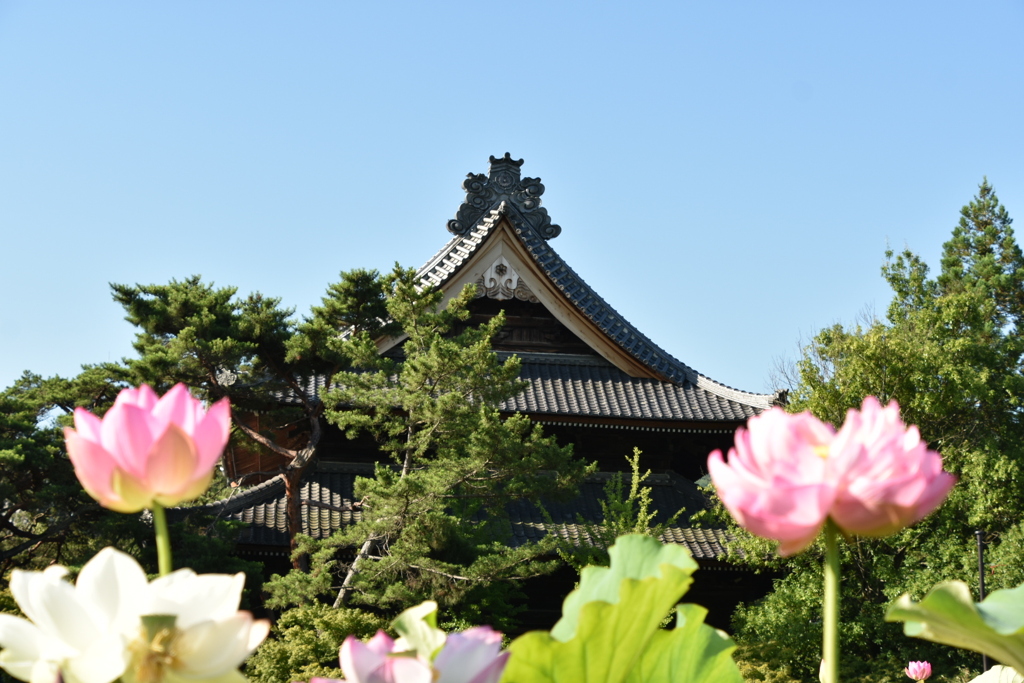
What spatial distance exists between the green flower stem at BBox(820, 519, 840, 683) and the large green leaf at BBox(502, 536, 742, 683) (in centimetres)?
21

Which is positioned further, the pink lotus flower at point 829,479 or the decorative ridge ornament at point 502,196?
the decorative ridge ornament at point 502,196

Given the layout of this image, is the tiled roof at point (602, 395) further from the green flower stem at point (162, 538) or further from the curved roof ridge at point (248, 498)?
the green flower stem at point (162, 538)

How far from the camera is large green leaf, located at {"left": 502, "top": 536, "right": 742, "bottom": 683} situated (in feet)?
3.36

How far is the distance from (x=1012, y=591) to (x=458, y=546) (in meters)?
7.89

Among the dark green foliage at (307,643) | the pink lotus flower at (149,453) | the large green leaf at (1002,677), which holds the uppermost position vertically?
the dark green foliage at (307,643)

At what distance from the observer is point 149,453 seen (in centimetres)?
81

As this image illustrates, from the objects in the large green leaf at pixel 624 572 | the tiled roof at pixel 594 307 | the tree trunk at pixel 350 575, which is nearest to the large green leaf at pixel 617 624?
the large green leaf at pixel 624 572

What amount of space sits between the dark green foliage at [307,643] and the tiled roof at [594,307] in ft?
15.1

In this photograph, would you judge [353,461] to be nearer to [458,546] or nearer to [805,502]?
[458,546]

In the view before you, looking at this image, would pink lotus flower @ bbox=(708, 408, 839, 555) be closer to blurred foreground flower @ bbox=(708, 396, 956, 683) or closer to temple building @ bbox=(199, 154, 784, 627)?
blurred foreground flower @ bbox=(708, 396, 956, 683)

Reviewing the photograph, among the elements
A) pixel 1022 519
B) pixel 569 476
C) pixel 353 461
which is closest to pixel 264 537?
pixel 353 461

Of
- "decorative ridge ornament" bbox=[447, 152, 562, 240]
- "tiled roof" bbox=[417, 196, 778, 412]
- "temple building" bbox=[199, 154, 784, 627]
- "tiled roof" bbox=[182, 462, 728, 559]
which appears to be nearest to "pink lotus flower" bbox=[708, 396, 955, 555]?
"tiled roof" bbox=[182, 462, 728, 559]

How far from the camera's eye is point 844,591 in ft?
34.2

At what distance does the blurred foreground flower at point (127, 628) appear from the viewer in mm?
750
